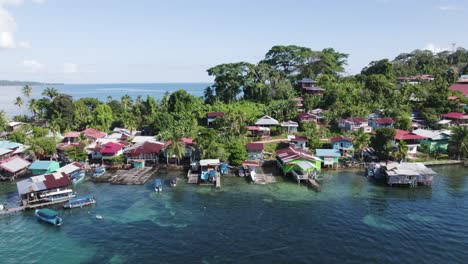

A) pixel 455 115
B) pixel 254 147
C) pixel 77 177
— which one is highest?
pixel 455 115

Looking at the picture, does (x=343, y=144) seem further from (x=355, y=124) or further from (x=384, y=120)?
(x=384, y=120)

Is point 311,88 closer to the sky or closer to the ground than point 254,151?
→ closer to the sky

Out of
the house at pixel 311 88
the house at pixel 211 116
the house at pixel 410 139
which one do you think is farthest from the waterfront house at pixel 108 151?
the house at pixel 311 88

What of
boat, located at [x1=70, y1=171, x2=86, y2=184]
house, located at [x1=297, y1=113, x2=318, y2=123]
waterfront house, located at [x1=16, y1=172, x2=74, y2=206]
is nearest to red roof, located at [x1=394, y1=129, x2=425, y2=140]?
house, located at [x1=297, y1=113, x2=318, y2=123]

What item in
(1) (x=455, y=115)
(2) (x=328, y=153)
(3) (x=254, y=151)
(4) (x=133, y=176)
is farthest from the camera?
(1) (x=455, y=115)

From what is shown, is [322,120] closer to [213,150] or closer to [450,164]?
[450,164]

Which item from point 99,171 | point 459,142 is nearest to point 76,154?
point 99,171

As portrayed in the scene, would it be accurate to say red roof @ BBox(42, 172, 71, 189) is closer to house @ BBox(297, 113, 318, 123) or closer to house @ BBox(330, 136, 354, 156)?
house @ BBox(330, 136, 354, 156)
